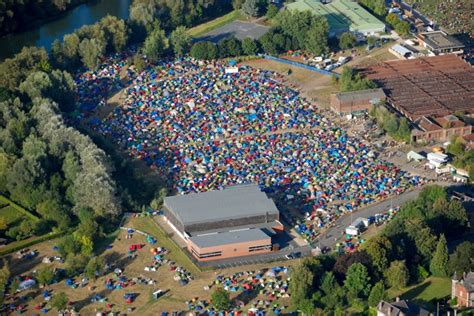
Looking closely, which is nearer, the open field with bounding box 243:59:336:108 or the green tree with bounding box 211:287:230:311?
the green tree with bounding box 211:287:230:311

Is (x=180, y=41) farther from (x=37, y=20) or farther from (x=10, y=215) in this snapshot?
(x=10, y=215)

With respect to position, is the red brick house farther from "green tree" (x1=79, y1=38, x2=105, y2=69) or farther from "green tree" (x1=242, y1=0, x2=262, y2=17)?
"green tree" (x1=242, y1=0, x2=262, y2=17)

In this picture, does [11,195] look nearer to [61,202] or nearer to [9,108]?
[61,202]

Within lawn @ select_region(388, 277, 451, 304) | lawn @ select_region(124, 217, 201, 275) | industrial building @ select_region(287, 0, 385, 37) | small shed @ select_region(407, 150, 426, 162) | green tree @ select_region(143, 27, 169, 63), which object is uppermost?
green tree @ select_region(143, 27, 169, 63)

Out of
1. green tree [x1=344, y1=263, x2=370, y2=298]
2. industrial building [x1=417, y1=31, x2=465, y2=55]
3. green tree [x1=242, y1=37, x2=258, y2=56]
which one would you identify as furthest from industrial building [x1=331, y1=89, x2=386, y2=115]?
green tree [x1=344, y1=263, x2=370, y2=298]

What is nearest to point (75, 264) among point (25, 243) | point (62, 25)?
point (25, 243)

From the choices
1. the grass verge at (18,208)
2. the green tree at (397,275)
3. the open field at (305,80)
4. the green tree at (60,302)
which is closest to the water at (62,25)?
the open field at (305,80)
